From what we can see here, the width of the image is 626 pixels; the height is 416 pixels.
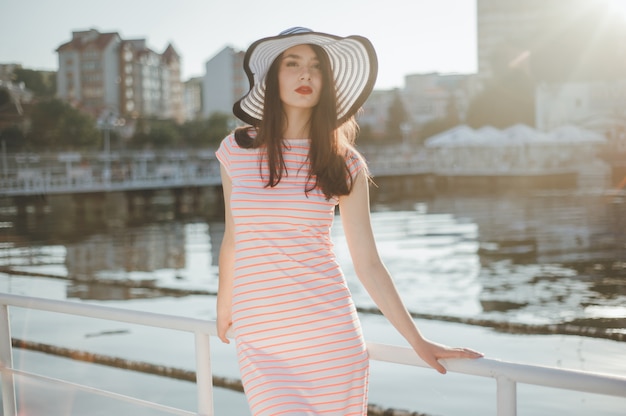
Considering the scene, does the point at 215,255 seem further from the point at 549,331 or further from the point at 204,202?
the point at 204,202

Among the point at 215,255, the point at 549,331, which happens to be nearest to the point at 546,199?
the point at 215,255

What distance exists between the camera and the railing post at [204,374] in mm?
1579

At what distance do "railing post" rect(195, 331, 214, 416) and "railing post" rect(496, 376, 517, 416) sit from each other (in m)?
0.63

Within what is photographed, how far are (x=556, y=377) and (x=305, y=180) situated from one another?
57 cm

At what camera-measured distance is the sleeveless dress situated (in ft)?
4.48

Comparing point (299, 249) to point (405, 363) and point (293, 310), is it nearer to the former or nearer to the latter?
point (293, 310)

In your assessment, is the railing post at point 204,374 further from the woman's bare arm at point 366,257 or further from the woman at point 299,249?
the woman's bare arm at point 366,257

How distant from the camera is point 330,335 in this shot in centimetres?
138

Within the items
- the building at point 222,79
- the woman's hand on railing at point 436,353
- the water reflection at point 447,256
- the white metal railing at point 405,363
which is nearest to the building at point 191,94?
the building at point 222,79

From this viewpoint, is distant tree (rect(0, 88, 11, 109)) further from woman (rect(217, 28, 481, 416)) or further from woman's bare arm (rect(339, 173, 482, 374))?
woman's bare arm (rect(339, 173, 482, 374))

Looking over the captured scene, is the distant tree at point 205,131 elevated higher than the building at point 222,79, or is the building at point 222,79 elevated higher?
the building at point 222,79

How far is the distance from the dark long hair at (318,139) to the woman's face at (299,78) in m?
0.01

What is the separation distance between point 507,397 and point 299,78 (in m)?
0.72

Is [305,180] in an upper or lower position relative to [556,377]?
upper
